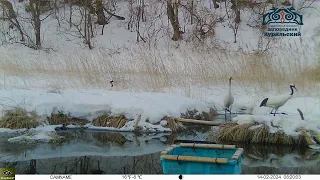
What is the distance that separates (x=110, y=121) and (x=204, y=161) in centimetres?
120

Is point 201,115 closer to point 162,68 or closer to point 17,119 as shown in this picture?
point 162,68

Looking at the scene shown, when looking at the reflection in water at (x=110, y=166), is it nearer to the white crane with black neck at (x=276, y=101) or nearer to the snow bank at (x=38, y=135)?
the snow bank at (x=38, y=135)

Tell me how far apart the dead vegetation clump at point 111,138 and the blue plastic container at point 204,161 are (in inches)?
27.3

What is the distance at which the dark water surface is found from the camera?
345 centimetres

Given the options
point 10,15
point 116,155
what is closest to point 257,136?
point 116,155

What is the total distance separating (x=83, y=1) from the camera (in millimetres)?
4062

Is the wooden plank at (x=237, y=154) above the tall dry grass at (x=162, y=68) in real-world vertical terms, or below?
below

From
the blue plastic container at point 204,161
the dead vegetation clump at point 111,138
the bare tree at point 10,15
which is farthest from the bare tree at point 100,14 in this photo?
the blue plastic container at point 204,161

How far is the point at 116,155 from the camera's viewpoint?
3.71 m

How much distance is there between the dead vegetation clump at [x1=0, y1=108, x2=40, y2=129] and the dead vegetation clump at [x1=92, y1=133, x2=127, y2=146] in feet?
1.84

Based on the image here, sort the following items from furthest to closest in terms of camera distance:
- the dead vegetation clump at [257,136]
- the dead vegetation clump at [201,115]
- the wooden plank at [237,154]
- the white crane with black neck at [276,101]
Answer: the dead vegetation clump at [201,115] < the white crane with black neck at [276,101] < the dead vegetation clump at [257,136] < the wooden plank at [237,154]

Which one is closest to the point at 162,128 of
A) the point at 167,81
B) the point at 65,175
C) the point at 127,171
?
the point at 167,81

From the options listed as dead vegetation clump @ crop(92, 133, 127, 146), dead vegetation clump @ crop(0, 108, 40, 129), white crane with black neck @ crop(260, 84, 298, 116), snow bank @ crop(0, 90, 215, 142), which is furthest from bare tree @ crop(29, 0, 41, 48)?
white crane with black neck @ crop(260, 84, 298, 116)

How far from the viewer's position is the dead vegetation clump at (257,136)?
358 cm
